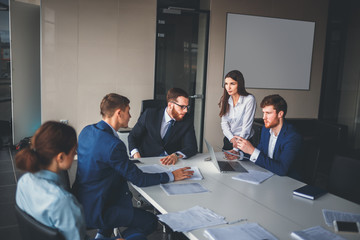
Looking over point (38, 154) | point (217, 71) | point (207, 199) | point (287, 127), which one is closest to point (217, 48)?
point (217, 71)

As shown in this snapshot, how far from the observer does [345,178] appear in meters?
2.56

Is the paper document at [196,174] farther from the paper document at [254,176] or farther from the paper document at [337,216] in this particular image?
the paper document at [337,216]

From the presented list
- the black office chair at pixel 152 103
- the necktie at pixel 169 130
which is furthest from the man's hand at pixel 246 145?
the black office chair at pixel 152 103

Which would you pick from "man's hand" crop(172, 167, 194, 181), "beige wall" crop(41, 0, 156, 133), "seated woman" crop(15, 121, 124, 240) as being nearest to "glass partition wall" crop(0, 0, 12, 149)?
"beige wall" crop(41, 0, 156, 133)

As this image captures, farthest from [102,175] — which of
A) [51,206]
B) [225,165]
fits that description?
[225,165]

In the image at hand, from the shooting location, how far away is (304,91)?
6758 mm

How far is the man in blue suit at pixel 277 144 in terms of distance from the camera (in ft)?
8.82

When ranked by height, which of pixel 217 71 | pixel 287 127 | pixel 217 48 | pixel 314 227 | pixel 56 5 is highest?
pixel 56 5

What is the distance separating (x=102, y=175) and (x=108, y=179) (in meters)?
0.05

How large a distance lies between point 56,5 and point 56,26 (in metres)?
0.31

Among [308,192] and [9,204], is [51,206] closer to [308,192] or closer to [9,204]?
[308,192]

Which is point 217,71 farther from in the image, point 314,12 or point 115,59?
point 314,12

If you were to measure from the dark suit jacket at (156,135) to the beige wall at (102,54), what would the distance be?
7.70ft

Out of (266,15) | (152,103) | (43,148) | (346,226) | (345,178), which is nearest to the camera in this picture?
(43,148)
